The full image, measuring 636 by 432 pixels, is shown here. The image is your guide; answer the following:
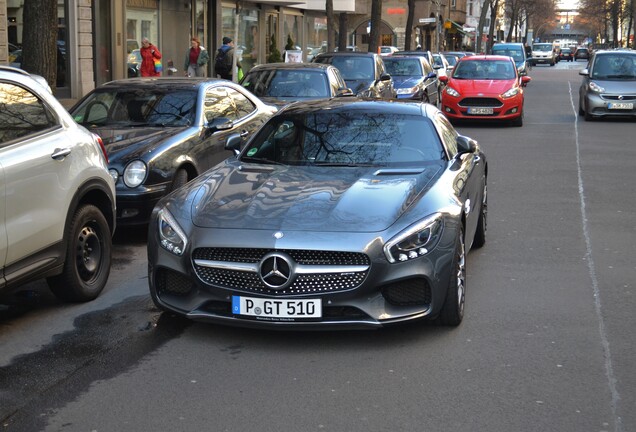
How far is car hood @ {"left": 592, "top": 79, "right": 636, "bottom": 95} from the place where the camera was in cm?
2297

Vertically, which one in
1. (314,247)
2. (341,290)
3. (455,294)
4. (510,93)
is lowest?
(455,294)

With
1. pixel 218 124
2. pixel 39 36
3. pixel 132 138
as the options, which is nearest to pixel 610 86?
pixel 39 36

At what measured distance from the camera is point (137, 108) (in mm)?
10617

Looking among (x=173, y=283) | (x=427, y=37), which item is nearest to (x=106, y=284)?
(x=173, y=283)

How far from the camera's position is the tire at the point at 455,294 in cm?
600

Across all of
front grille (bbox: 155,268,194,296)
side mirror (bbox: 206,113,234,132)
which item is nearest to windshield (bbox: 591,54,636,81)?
side mirror (bbox: 206,113,234,132)

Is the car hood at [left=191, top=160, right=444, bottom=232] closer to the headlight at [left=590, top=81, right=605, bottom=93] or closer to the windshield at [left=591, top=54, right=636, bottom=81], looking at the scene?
the headlight at [left=590, top=81, right=605, bottom=93]

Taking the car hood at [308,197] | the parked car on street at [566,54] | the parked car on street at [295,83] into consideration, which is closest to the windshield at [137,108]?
the car hood at [308,197]

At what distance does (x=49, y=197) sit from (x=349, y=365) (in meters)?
2.28

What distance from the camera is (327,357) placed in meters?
5.62

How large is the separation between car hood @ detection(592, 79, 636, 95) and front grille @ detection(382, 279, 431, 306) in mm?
18376

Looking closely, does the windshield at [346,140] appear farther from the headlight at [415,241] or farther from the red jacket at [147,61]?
the red jacket at [147,61]

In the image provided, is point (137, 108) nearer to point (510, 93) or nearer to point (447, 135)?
point (447, 135)

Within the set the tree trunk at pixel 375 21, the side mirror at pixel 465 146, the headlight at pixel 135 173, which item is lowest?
the headlight at pixel 135 173
